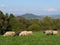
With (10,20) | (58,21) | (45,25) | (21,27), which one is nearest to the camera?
(10,20)

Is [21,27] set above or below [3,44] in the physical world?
below

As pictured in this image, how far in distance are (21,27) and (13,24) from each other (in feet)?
8.63

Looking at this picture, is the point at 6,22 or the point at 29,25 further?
the point at 29,25

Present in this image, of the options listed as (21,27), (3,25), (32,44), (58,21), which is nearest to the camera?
(32,44)

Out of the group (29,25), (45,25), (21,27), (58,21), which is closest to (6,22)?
(21,27)

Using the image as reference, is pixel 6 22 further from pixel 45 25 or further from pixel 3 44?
pixel 3 44

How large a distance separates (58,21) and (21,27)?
15660 millimetres

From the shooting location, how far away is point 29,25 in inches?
1683

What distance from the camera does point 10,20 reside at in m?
34.4

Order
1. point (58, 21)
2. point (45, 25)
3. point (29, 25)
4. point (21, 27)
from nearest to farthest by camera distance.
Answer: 1. point (21, 27)
2. point (29, 25)
3. point (45, 25)
4. point (58, 21)

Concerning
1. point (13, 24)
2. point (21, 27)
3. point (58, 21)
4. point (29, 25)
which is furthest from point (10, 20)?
point (58, 21)

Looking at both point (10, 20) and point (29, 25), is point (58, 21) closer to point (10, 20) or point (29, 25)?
point (29, 25)

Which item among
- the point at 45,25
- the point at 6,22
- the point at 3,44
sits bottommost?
the point at 45,25

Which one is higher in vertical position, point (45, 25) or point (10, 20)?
point (10, 20)
